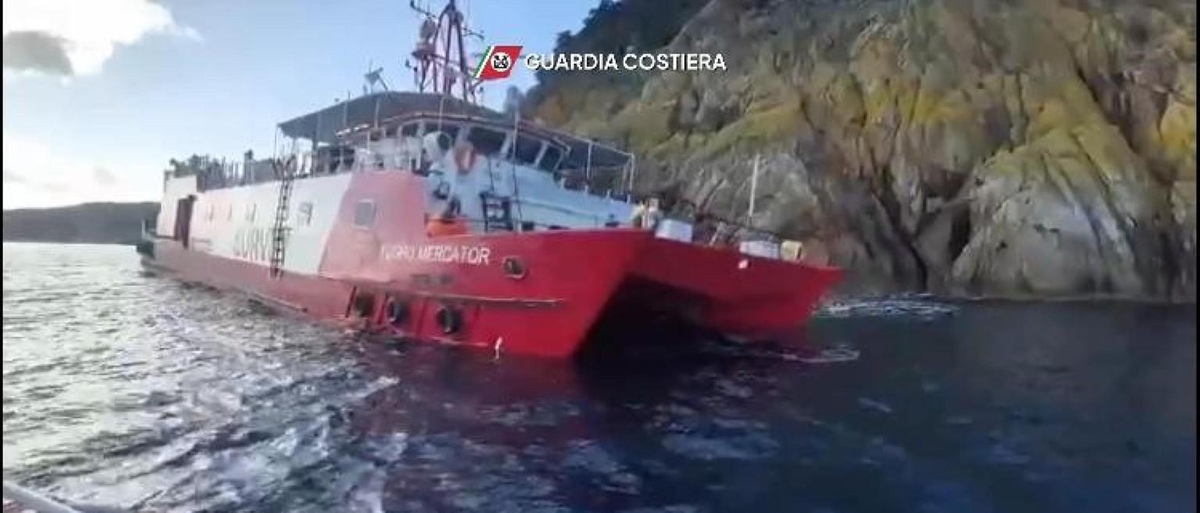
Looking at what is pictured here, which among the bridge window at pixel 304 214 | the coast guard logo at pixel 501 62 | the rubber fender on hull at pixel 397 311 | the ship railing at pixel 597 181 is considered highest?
the coast guard logo at pixel 501 62

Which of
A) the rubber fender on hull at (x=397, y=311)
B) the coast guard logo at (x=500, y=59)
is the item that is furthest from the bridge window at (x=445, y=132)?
the coast guard logo at (x=500, y=59)

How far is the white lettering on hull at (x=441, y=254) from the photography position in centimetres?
726

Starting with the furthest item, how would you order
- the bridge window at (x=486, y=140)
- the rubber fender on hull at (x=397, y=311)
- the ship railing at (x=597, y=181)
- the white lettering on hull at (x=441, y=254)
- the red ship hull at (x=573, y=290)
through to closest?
the ship railing at (x=597, y=181), the bridge window at (x=486, y=140), the rubber fender on hull at (x=397, y=311), the white lettering on hull at (x=441, y=254), the red ship hull at (x=573, y=290)

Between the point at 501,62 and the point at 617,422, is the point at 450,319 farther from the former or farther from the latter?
the point at 501,62

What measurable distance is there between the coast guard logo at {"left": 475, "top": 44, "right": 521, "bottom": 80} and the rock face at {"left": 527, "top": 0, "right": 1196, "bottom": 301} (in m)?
0.89

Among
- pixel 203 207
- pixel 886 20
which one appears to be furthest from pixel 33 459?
pixel 203 207

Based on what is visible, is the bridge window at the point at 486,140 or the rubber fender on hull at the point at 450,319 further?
the bridge window at the point at 486,140

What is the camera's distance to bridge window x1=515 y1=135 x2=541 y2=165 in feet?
28.5

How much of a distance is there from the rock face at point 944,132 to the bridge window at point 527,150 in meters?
0.81

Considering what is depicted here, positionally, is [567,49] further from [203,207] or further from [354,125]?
[203,207]

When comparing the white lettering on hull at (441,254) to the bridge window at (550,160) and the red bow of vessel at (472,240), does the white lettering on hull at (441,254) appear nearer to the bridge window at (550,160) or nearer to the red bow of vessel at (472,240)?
the red bow of vessel at (472,240)

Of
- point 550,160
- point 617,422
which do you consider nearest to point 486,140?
point 550,160

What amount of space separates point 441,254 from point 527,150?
5.66ft

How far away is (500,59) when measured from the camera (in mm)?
4582
